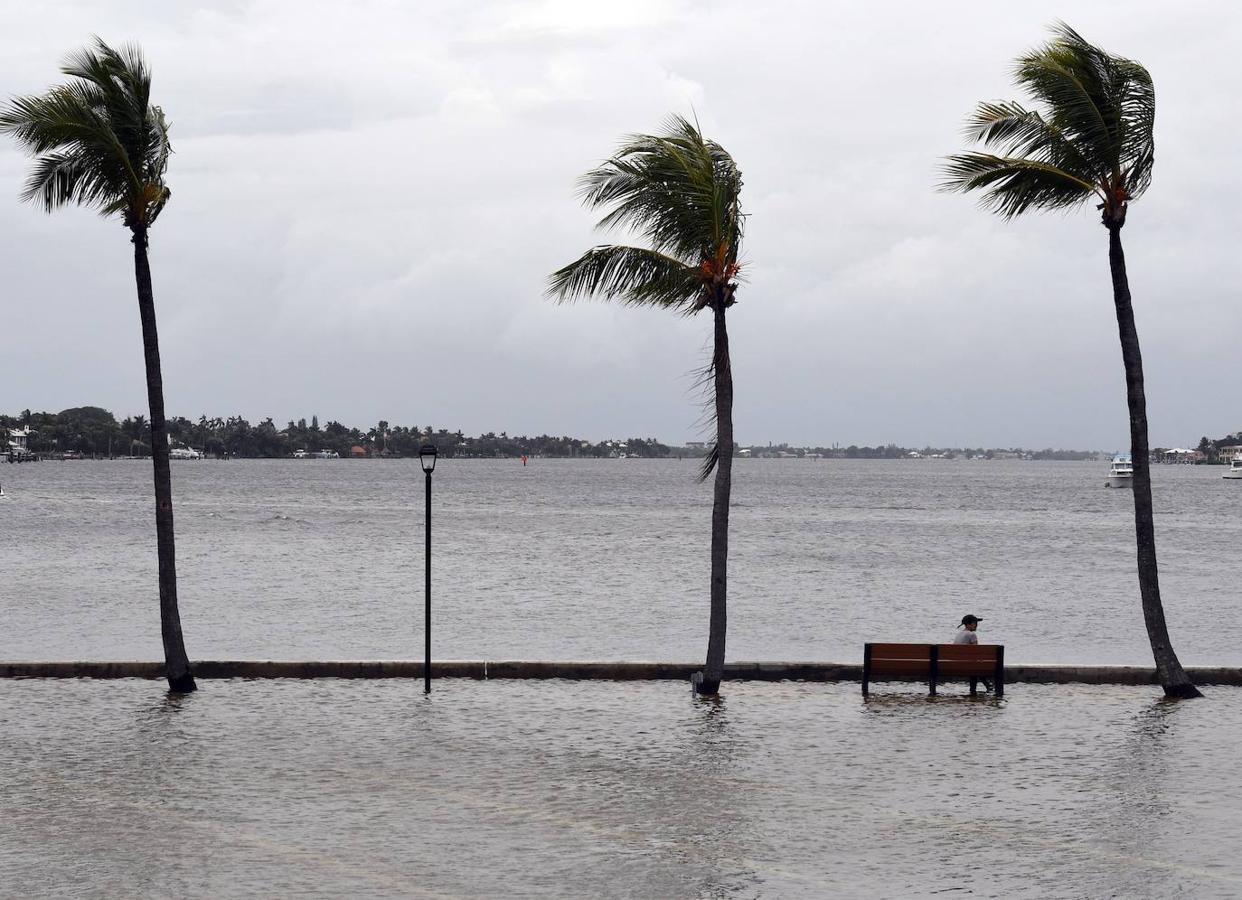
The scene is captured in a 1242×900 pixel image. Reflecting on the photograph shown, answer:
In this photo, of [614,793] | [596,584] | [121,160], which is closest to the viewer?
[614,793]

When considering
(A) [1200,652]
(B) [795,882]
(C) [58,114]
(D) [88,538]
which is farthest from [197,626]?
(D) [88,538]

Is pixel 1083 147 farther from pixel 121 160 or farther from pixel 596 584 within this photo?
pixel 596 584

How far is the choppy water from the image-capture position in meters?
33.3

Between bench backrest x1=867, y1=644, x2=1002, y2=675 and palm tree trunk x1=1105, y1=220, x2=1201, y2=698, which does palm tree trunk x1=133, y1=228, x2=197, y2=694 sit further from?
palm tree trunk x1=1105, y1=220, x2=1201, y2=698

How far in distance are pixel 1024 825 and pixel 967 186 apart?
9.68 meters

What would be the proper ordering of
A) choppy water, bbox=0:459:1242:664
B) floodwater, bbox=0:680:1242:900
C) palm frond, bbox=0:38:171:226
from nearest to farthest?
floodwater, bbox=0:680:1242:900
palm frond, bbox=0:38:171:226
choppy water, bbox=0:459:1242:664

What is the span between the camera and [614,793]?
12867 mm

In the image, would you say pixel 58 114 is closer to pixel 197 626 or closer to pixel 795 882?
pixel 795 882

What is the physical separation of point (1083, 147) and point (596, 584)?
34.6m

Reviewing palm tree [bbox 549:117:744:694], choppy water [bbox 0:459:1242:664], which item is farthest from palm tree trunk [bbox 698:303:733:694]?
choppy water [bbox 0:459:1242:664]

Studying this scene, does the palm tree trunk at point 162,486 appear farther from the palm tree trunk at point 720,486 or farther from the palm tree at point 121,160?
the palm tree trunk at point 720,486

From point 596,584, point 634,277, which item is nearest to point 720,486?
point 634,277

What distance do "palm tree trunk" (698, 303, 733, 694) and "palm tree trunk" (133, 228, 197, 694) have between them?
6.80 metres

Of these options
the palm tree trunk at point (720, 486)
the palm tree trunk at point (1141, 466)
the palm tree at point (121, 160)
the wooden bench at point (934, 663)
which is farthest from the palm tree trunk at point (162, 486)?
the palm tree trunk at point (1141, 466)
